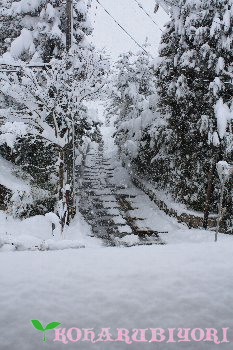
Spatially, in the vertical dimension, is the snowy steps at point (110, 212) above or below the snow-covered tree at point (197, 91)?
below

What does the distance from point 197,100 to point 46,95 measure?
6.38 m

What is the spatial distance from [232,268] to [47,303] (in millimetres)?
2263

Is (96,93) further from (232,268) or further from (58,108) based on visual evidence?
(232,268)

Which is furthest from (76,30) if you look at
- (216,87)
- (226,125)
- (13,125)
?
(226,125)

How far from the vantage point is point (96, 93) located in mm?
14039

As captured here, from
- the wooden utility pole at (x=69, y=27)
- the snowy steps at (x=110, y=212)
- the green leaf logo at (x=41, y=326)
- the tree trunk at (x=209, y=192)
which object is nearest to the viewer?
the green leaf logo at (x=41, y=326)

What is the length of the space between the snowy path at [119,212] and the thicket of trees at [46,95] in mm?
1907

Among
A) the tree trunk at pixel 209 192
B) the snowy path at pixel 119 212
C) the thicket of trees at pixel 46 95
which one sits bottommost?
the snowy path at pixel 119 212

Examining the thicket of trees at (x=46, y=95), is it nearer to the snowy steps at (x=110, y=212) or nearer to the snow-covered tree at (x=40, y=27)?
the snow-covered tree at (x=40, y=27)

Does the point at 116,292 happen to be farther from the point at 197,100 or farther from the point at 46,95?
the point at 197,100

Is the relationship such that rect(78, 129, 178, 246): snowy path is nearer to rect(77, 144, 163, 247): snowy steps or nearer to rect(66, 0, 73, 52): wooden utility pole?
rect(77, 144, 163, 247): snowy steps

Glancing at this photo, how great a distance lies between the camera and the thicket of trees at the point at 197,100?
13039mm

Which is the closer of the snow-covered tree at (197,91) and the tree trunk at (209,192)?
the snow-covered tree at (197,91)

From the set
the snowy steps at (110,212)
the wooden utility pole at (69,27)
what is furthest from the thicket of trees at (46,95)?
the snowy steps at (110,212)
